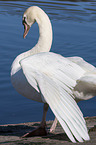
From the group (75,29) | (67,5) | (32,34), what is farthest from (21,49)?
(67,5)

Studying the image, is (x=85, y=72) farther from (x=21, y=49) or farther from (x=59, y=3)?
(x=59, y=3)

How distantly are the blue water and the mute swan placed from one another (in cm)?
188

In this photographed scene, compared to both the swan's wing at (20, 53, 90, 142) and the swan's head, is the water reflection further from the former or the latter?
the swan's wing at (20, 53, 90, 142)

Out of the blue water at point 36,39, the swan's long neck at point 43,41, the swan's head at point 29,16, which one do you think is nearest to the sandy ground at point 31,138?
the blue water at point 36,39

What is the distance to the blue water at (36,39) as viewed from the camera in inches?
275

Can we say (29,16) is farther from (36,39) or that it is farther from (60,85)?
(36,39)

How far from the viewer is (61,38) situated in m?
11.5

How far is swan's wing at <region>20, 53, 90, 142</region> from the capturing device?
12.6ft

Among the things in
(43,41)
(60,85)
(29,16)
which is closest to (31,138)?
(60,85)

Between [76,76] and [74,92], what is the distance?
0.70 ft

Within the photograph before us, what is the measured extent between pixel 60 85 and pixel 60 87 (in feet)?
0.21

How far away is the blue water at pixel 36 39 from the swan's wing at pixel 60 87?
229 centimetres

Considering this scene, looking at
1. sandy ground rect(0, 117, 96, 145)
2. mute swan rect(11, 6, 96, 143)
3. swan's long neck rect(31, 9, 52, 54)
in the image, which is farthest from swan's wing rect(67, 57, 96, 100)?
swan's long neck rect(31, 9, 52, 54)

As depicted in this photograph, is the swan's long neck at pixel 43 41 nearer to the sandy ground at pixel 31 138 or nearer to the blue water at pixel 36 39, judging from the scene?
the sandy ground at pixel 31 138
